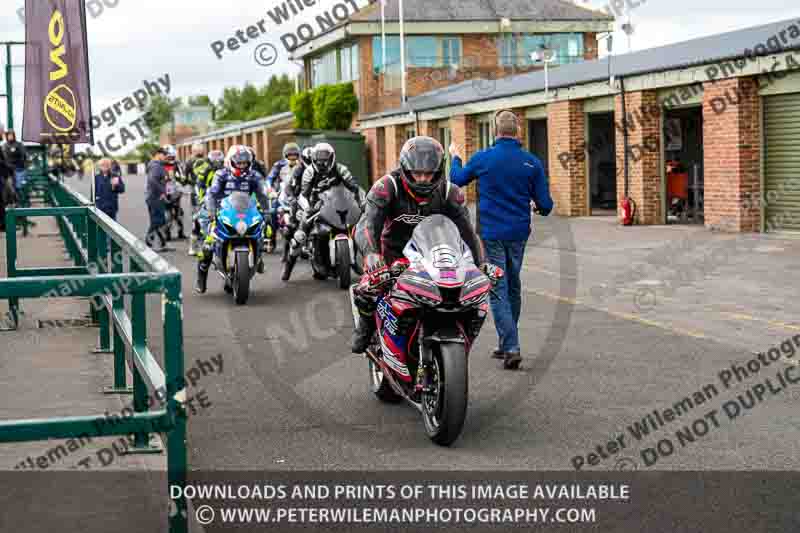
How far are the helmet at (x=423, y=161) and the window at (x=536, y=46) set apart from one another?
49.2 m

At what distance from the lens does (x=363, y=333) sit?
786 centimetres

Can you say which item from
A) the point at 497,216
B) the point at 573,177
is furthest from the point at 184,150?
the point at 497,216

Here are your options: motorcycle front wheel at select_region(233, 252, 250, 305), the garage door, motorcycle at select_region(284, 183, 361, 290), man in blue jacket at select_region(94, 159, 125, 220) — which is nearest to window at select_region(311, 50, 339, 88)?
man in blue jacket at select_region(94, 159, 125, 220)

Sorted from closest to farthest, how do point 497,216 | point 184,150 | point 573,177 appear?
point 497,216 → point 573,177 → point 184,150

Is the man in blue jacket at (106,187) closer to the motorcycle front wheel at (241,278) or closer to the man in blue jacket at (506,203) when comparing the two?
the motorcycle front wheel at (241,278)

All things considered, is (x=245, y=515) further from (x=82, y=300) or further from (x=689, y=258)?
(x=689, y=258)

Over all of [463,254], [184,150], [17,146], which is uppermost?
[184,150]

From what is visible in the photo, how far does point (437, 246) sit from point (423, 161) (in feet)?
1.91

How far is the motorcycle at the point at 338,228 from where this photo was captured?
1546cm

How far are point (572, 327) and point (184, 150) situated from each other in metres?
109

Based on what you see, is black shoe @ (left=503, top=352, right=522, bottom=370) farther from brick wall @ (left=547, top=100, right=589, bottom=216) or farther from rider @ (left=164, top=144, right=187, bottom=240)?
brick wall @ (left=547, top=100, right=589, bottom=216)

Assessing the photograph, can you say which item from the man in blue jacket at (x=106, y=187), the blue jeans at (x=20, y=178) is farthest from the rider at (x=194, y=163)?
the blue jeans at (x=20, y=178)

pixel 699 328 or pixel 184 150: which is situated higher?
pixel 184 150

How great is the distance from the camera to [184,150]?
118 m
